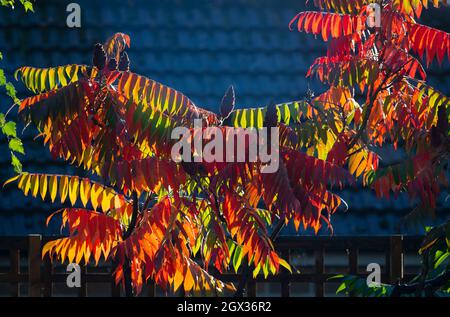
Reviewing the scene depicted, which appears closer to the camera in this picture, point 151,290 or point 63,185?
point 63,185

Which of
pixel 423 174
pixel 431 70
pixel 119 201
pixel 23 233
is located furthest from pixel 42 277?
pixel 431 70

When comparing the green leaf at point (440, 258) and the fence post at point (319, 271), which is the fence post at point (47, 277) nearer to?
the fence post at point (319, 271)

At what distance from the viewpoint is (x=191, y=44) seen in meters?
10.2

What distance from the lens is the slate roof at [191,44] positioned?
996cm

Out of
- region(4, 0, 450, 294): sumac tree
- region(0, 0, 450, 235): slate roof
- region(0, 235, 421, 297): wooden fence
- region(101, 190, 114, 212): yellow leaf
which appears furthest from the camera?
region(0, 0, 450, 235): slate roof

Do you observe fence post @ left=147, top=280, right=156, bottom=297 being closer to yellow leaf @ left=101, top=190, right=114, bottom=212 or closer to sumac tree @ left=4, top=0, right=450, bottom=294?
sumac tree @ left=4, top=0, right=450, bottom=294

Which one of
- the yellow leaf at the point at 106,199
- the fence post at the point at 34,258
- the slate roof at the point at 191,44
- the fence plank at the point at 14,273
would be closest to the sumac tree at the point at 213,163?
the yellow leaf at the point at 106,199

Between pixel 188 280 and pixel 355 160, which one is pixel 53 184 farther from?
pixel 355 160

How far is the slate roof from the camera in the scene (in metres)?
9.96

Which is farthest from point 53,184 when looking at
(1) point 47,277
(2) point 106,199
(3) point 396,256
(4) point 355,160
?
(3) point 396,256

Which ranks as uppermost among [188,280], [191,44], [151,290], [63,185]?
[191,44]

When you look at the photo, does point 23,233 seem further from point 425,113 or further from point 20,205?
point 425,113

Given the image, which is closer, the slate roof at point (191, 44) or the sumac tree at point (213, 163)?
the sumac tree at point (213, 163)

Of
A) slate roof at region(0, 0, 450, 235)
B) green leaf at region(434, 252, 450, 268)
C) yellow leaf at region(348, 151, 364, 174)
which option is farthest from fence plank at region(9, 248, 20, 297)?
green leaf at region(434, 252, 450, 268)
